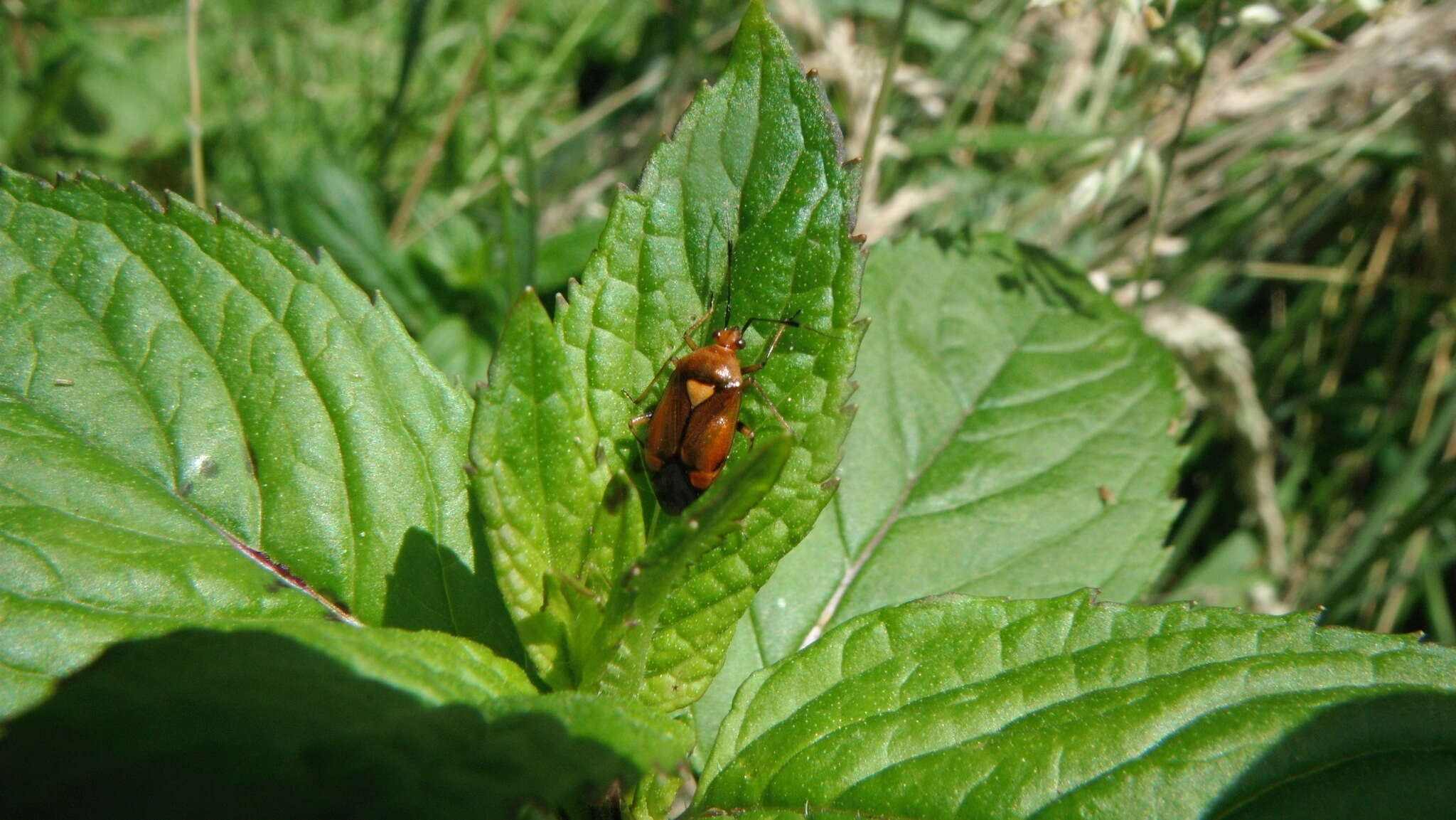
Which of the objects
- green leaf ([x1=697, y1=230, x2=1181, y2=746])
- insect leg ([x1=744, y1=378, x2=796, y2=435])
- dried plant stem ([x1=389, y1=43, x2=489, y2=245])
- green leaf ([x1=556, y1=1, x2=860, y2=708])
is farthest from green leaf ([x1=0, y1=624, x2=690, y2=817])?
dried plant stem ([x1=389, y1=43, x2=489, y2=245])

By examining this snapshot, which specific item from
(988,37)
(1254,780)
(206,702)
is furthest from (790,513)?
(988,37)

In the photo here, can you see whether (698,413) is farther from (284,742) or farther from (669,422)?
(284,742)

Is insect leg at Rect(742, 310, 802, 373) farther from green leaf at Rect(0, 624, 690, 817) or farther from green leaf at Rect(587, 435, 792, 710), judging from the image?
green leaf at Rect(0, 624, 690, 817)

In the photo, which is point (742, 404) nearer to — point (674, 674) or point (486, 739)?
point (674, 674)

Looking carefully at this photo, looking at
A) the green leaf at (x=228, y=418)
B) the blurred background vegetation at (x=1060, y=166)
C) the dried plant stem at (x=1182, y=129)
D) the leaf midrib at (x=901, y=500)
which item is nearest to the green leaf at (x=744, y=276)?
the green leaf at (x=228, y=418)

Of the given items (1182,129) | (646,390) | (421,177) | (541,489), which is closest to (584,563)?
(541,489)

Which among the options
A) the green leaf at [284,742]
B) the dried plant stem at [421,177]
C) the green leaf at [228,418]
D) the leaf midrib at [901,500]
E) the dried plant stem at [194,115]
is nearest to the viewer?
the green leaf at [284,742]

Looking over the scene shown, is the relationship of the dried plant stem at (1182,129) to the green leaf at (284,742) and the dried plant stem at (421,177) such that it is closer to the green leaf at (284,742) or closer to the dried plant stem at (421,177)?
the green leaf at (284,742)
